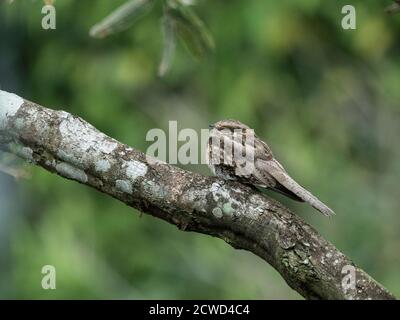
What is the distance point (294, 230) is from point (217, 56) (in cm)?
405

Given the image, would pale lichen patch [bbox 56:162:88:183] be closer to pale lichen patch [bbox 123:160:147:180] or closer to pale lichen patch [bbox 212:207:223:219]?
pale lichen patch [bbox 123:160:147:180]

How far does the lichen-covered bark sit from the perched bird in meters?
0.14

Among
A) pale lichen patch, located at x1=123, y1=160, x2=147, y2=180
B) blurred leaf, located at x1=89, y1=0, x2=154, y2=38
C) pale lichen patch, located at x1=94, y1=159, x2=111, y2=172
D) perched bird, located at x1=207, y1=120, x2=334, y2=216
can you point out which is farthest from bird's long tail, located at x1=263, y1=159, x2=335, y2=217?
blurred leaf, located at x1=89, y1=0, x2=154, y2=38

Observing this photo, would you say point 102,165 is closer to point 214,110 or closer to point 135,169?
point 135,169

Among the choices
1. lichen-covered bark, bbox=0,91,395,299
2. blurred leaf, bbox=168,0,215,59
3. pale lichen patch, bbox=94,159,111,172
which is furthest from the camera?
blurred leaf, bbox=168,0,215,59

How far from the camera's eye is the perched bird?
3289 mm

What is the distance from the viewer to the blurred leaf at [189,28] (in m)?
3.40

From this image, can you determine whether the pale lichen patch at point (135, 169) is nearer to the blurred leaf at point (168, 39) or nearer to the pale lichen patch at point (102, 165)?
the pale lichen patch at point (102, 165)

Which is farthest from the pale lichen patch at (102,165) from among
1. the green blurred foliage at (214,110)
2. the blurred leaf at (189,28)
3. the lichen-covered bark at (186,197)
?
the green blurred foliage at (214,110)

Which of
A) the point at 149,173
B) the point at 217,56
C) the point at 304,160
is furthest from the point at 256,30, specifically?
the point at 149,173

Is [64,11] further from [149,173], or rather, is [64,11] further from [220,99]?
[149,173]

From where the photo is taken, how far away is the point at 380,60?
23.1 feet

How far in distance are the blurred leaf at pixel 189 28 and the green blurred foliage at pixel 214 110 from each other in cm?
305
